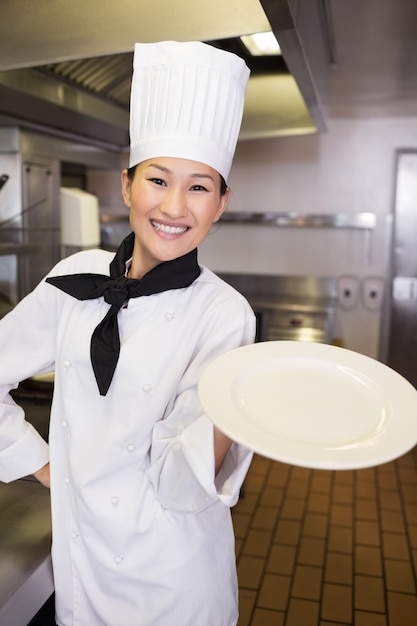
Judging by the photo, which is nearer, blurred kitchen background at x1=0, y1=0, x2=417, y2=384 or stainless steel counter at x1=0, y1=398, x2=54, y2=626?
stainless steel counter at x1=0, y1=398, x2=54, y2=626

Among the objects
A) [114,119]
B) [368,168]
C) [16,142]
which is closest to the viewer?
[16,142]

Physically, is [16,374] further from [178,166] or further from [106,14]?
[106,14]

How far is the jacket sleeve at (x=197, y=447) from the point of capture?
90 cm

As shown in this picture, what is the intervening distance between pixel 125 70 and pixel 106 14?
1.87 metres

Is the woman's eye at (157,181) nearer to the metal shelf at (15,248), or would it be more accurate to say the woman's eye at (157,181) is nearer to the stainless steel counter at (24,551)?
the stainless steel counter at (24,551)

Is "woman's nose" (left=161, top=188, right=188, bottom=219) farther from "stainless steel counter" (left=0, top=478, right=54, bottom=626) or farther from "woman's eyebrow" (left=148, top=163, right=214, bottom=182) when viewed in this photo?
"stainless steel counter" (left=0, top=478, right=54, bottom=626)

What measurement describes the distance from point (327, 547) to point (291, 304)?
2167 mm

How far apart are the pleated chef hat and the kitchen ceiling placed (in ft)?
0.71

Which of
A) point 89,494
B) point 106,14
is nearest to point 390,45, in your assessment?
point 106,14

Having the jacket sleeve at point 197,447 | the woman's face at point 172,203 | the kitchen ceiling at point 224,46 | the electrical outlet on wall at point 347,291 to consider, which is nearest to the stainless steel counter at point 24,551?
the jacket sleeve at point 197,447

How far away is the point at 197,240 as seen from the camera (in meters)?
1.04

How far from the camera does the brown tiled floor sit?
231cm

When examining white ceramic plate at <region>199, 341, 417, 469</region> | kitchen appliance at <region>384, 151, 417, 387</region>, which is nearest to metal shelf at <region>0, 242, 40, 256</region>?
white ceramic plate at <region>199, 341, 417, 469</region>

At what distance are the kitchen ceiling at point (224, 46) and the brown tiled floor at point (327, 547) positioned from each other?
76.9 inches
